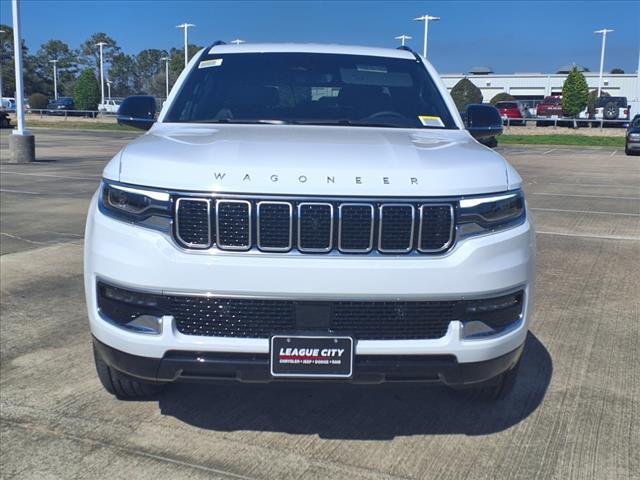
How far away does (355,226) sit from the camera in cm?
286

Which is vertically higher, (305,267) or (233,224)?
(233,224)

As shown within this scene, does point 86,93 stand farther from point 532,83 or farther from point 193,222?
point 193,222

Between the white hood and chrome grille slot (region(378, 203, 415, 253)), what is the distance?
0.21ft

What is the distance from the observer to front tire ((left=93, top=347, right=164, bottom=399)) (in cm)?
344

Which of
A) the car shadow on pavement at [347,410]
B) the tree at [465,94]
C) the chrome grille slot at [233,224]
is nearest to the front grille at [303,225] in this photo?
the chrome grille slot at [233,224]

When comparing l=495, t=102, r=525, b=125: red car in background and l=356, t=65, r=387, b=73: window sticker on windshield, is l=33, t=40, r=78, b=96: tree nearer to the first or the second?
l=495, t=102, r=525, b=125: red car in background

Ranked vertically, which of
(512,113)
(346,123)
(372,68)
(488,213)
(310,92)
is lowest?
(512,113)

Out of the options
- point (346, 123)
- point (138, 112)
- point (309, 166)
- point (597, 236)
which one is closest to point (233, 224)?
point (309, 166)

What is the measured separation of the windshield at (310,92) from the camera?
4309 mm

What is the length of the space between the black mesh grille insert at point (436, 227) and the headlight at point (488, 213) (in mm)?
54

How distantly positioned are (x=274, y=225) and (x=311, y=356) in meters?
0.55

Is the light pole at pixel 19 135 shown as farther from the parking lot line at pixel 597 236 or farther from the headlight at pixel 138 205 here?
the headlight at pixel 138 205

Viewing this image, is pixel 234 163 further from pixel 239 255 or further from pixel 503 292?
pixel 503 292

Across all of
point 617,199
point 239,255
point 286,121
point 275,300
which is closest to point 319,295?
point 275,300
